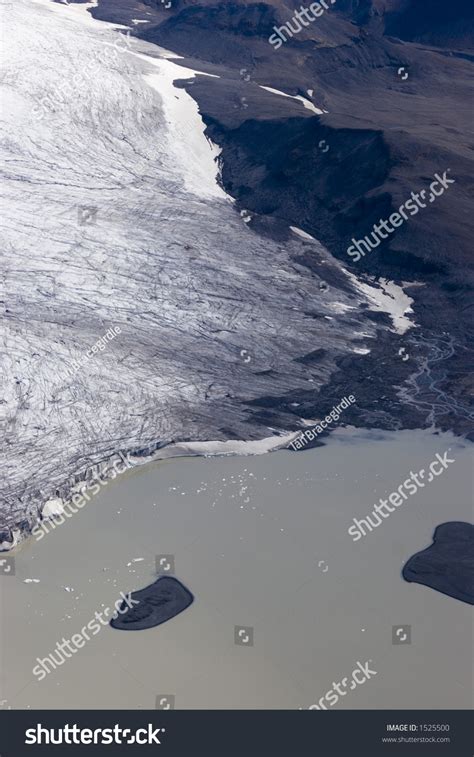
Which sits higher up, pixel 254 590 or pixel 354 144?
pixel 354 144

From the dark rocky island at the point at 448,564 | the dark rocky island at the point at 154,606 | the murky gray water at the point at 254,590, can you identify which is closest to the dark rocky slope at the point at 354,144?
the murky gray water at the point at 254,590

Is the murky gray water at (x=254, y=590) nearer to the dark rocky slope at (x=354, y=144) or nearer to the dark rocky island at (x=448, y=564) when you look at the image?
the dark rocky island at (x=448, y=564)

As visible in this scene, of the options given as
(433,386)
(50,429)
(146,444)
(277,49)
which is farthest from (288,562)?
(277,49)

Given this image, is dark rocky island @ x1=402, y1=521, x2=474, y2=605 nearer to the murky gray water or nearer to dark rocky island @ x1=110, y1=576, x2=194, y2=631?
the murky gray water

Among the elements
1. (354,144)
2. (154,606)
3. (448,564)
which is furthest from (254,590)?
(354,144)

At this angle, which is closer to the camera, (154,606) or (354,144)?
(154,606)

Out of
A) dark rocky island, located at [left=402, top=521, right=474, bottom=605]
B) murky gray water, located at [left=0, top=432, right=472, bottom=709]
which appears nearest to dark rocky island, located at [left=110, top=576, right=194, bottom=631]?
murky gray water, located at [left=0, top=432, right=472, bottom=709]

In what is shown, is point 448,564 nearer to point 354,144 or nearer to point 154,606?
point 154,606

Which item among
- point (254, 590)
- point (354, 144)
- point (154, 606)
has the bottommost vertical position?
point (154, 606)

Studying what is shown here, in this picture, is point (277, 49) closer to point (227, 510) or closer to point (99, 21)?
point (99, 21)
